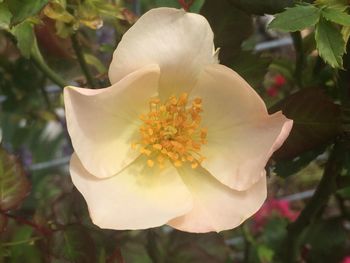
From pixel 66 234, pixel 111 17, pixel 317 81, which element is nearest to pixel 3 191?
A: pixel 66 234

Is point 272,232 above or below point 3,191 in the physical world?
below

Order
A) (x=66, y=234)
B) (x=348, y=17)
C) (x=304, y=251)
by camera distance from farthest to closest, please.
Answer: (x=304, y=251) < (x=66, y=234) < (x=348, y=17)

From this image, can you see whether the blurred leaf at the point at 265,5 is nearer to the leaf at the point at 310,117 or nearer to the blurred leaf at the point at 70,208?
the leaf at the point at 310,117

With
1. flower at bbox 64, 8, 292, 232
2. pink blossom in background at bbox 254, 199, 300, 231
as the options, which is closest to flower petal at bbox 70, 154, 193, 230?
flower at bbox 64, 8, 292, 232

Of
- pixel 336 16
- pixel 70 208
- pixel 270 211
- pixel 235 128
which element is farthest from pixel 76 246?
pixel 270 211

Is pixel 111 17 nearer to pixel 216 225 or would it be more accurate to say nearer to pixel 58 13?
pixel 58 13
